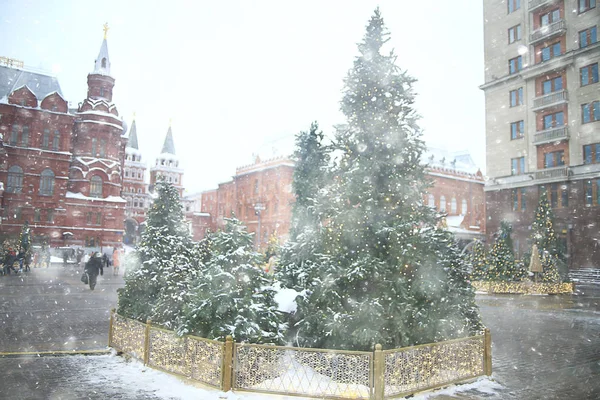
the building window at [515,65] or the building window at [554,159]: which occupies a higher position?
the building window at [515,65]

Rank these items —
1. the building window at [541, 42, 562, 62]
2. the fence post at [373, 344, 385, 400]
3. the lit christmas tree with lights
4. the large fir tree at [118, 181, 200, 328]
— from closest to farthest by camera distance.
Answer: the fence post at [373, 344, 385, 400]
the large fir tree at [118, 181, 200, 328]
the lit christmas tree with lights
the building window at [541, 42, 562, 62]

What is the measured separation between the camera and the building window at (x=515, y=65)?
1451 inches

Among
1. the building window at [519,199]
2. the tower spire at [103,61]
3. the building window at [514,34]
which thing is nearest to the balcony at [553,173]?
the building window at [519,199]

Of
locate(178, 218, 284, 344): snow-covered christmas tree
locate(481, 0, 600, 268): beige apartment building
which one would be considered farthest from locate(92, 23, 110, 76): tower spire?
locate(178, 218, 284, 344): snow-covered christmas tree

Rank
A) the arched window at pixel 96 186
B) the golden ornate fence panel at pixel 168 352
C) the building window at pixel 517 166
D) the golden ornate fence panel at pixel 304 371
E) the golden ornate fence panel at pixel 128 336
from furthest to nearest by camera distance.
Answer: the arched window at pixel 96 186 → the building window at pixel 517 166 → the golden ornate fence panel at pixel 128 336 → the golden ornate fence panel at pixel 168 352 → the golden ornate fence panel at pixel 304 371

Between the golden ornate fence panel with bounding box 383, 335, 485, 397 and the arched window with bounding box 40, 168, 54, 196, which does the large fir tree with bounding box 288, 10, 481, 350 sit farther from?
the arched window with bounding box 40, 168, 54, 196

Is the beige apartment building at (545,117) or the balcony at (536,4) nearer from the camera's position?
the beige apartment building at (545,117)

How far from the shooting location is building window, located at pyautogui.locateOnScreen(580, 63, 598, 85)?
3120cm

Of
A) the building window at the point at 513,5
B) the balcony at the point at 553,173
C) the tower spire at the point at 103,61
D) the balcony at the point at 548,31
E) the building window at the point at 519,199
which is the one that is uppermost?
the tower spire at the point at 103,61

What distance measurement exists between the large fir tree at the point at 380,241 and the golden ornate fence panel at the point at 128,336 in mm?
3158

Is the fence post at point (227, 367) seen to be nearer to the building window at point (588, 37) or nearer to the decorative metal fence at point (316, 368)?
the decorative metal fence at point (316, 368)

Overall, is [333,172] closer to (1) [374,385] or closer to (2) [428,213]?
(2) [428,213]

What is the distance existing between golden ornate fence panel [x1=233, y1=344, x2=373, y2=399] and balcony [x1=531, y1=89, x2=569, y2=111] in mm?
33769

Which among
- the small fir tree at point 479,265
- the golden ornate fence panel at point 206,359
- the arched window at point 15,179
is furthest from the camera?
the arched window at point 15,179
